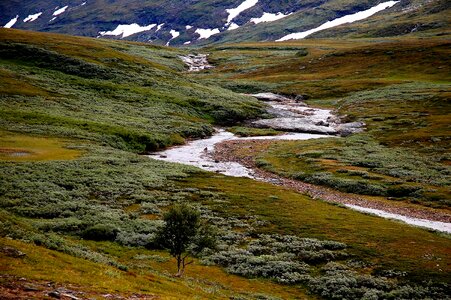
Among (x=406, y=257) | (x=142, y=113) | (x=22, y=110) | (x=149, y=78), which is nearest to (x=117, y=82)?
(x=149, y=78)

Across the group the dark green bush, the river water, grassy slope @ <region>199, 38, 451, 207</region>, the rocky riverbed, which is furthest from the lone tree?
the rocky riverbed

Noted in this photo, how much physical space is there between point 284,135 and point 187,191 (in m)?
51.9

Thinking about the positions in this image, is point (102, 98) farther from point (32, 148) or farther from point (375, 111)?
point (375, 111)

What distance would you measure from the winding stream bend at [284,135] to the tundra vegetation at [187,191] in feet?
13.8

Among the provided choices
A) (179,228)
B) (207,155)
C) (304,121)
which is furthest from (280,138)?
(179,228)

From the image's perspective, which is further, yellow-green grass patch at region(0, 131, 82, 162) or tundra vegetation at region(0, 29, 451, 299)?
yellow-green grass patch at region(0, 131, 82, 162)

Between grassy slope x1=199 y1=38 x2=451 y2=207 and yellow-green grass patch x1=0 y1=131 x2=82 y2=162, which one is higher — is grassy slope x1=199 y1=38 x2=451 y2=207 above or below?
below

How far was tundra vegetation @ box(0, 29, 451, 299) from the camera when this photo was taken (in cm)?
2955

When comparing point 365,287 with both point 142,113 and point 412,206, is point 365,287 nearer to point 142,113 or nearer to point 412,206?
point 412,206

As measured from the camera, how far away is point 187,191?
171ft

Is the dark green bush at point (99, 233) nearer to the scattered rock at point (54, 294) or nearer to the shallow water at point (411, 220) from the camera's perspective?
the scattered rock at point (54, 294)

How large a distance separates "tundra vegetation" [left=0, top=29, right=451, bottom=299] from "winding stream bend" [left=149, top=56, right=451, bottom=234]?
13.8ft

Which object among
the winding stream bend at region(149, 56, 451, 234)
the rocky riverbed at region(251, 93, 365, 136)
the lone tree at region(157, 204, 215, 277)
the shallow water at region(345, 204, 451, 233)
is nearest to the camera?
the lone tree at region(157, 204, 215, 277)

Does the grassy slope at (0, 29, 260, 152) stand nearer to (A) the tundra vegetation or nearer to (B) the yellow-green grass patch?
(A) the tundra vegetation
